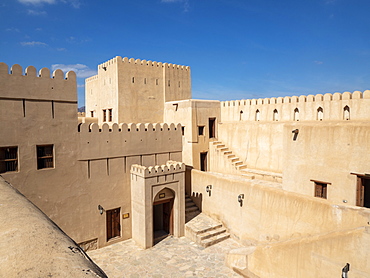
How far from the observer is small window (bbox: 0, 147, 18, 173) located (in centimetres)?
997

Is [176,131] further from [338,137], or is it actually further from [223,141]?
[338,137]

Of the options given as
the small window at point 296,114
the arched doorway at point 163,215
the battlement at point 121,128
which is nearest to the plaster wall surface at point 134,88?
the battlement at point 121,128

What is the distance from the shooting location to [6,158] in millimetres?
10078

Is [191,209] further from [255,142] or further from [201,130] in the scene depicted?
[255,142]

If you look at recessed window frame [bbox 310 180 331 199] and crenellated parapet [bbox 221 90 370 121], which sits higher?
crenellated parapet [bbox 221 90 370 121]

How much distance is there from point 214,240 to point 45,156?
27.2ft

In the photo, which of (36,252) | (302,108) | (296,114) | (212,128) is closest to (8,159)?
(36,252)

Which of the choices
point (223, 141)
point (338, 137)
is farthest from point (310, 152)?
point (223, 141)

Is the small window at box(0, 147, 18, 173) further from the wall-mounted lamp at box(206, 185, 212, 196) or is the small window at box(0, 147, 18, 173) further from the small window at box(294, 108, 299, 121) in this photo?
the small window at box(294, 108, 299, 121)

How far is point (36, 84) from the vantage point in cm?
1052

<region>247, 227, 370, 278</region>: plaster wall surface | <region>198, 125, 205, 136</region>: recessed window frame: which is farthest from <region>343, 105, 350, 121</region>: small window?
<region>247, 227, 370, 278</region>: plaster wall surface

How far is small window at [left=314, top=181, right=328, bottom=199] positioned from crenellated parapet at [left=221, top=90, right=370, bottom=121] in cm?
512

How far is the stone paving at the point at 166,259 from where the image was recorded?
10.3m

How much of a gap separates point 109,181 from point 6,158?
13.9 feet
